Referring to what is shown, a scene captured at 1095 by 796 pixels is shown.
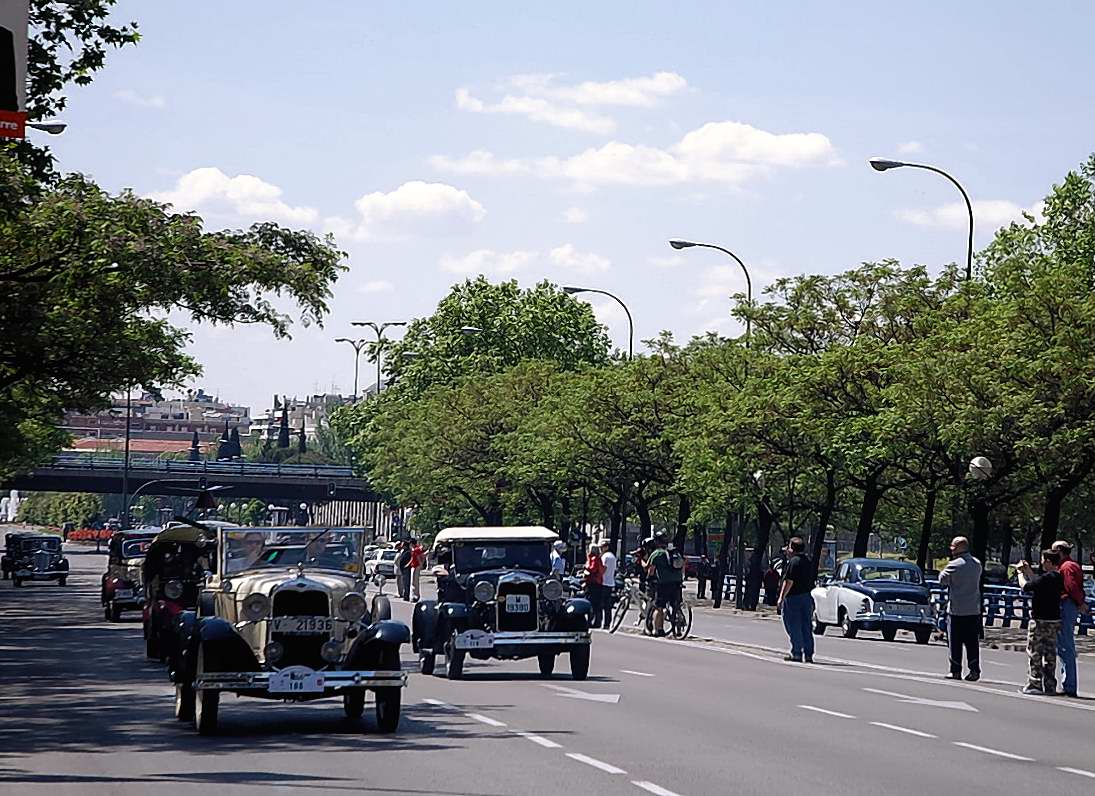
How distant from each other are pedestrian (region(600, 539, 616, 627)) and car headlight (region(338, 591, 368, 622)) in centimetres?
2183

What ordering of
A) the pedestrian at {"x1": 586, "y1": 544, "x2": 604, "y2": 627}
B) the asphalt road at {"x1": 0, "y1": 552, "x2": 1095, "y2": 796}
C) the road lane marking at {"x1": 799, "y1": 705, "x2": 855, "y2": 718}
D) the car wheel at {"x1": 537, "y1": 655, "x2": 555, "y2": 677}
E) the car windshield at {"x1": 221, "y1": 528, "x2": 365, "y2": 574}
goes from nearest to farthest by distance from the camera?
the asphalt road at {"x1": 0, "y1": 552, "x2": 1095, "y2": 796}
the car windshield at {"x1": 221, "y1": 528, "x2": 365, "y2": 574}
the road lane marking at {"x1": 799, "y1": 705, "x2": 855, "y2": 718}
the car wheel at {"x1": 537, "y1": 655, "x2": 555, "y2": 677}
the pedestrian at {"x1": 586, "y1": 544, "x2": 604, "y2": 627}

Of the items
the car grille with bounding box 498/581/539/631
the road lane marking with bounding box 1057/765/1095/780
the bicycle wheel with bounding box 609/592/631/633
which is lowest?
the road lane marking with bounding box 1057/765/1095/780

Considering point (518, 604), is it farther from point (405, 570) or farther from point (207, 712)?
point (405, 570)

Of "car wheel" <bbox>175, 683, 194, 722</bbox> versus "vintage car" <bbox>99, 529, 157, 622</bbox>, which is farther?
"vintage car" <bbox>99, 529, 157, 622</bbox>

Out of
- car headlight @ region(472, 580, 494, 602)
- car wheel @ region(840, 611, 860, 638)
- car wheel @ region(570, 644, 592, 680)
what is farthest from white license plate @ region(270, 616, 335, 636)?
car wheel @ region(840, 611, 860, 638)

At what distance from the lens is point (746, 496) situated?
55.2 meters

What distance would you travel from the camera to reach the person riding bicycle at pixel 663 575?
35188 millimetres

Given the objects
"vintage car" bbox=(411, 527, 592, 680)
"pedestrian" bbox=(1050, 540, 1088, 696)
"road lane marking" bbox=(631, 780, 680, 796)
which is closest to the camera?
"road lane marking" bbox=(631, 780, 680, 796)

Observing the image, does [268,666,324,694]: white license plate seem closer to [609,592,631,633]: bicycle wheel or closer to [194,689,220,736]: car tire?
[194,689,220,736]: car tire

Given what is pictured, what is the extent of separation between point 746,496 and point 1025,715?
116 ft

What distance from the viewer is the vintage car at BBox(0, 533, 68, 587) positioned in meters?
75.8

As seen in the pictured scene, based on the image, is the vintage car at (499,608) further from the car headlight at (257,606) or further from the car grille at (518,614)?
the car headlight at (257,606)

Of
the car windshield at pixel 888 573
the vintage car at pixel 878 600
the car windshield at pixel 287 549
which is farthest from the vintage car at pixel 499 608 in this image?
the car windshield at pixel 888 573

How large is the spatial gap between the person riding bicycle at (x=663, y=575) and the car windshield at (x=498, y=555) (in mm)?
9450
